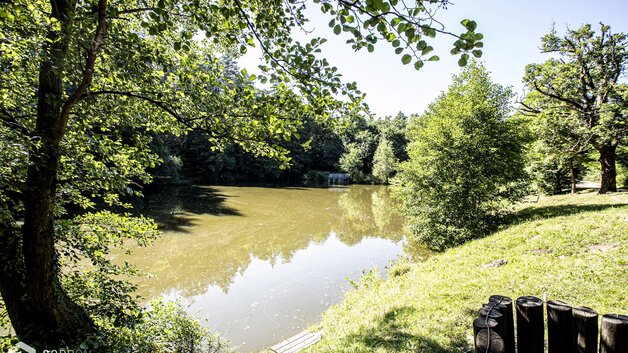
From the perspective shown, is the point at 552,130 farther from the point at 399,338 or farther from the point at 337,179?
the point at 337,179

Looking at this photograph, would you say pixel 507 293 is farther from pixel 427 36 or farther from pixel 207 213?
pixel 207 213

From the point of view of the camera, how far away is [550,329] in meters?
2.59

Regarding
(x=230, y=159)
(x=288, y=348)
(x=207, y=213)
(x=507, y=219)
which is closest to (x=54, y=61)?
(x=288, y=348)

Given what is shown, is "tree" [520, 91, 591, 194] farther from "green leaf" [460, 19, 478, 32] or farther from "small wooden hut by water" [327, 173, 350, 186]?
"small wooden hut by water" [327, 173, 350, 186]

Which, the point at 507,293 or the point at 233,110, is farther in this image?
the point at 507,293

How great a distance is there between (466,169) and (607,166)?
370 inches

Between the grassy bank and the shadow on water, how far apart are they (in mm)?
12583

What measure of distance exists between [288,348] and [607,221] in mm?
10269

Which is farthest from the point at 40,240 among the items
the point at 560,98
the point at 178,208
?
the point at 178,208

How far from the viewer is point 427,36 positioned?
188 cm

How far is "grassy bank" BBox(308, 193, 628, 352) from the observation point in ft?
16.3

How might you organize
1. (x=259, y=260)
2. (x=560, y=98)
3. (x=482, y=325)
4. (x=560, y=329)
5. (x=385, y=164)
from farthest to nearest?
1. (x=385, y=164)
2. (x=560, y=98)
3. (x=259, y=260)
4. (x=560, y=329)
5. (x=482, y=325)

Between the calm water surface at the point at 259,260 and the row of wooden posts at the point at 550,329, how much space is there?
5.06 meters

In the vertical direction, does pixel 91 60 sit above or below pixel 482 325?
above
